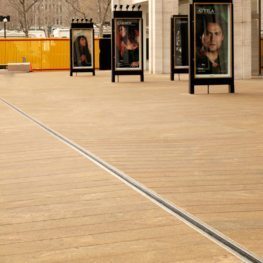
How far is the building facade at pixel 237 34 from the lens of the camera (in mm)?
24922

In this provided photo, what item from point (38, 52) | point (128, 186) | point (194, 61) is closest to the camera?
point (128, 186)

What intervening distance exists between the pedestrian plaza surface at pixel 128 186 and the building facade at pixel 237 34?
41.2 ft

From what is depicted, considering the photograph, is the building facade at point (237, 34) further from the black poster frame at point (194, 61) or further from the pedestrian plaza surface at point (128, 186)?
the pedestrian plaza surface at point (128, 186)

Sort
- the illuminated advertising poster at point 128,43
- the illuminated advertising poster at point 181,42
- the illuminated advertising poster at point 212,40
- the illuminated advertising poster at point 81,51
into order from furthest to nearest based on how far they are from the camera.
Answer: the illuminated advertising poster at point 81,51 < the illuminated advertising poster at point 181,42 < the illuminated advertising poster at point 128,43 < the illuminated advertising poster at point 212,40

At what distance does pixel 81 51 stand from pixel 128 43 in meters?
6.14

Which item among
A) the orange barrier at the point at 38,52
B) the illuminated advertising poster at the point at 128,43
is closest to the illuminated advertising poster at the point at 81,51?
the illuminated advertising poster at the point at 128,43

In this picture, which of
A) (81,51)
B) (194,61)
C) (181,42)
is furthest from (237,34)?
(194,61)

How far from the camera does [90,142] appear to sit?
8.82 m

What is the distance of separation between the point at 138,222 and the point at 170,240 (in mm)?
494

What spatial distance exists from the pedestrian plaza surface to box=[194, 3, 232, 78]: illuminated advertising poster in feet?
16.0

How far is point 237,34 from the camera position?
24.9 m

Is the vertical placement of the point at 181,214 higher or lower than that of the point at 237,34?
lower

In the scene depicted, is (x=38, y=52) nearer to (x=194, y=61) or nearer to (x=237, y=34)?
(x=237, y=34)

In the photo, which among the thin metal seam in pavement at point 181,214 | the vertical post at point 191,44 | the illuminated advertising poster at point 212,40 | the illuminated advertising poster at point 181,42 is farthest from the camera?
the illuminated advertising poster at point 181,42
